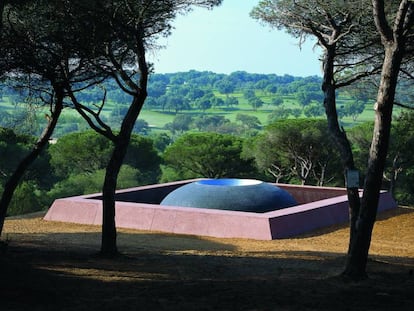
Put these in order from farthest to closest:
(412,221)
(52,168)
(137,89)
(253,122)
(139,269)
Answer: (253,122) → (52,168) → (412,221) → (137,89) → (139,269)

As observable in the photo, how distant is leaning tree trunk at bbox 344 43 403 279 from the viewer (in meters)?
9.59

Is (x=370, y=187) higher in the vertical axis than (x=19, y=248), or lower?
higher

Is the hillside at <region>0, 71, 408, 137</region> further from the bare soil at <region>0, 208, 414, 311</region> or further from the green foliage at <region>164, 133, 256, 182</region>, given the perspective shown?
the bare soil at <region>0, 208, 414, 311</region>

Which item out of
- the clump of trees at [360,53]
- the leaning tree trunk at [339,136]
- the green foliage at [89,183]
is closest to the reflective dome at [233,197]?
the clump of trees at [360,53]

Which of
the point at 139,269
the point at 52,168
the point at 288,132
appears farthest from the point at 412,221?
the point at 52,168

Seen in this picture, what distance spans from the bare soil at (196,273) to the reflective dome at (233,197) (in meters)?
2.30

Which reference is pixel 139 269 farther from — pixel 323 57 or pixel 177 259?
pixel 323 57

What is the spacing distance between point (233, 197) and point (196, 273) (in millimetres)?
9211

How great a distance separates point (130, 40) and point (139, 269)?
453 centimetres

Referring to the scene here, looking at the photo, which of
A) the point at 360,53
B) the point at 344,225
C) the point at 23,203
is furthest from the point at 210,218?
the point at 23,203

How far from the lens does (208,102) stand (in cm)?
14125

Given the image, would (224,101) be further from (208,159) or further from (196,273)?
(196,273)

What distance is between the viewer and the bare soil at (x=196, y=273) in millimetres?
8031

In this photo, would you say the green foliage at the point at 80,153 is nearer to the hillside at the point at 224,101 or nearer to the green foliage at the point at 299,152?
the green foliage at the point at 299,152
